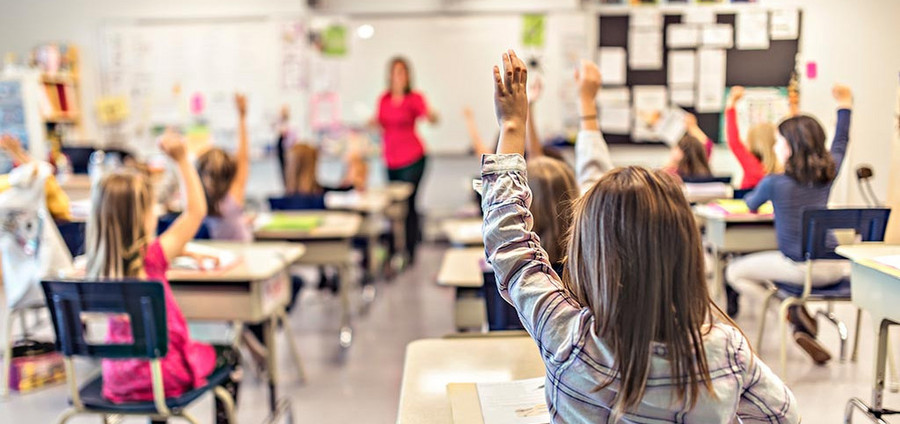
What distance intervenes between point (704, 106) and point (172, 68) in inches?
178

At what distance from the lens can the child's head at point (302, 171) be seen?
4203 mm

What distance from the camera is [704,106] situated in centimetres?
411

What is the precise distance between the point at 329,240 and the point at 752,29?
217 centimetres

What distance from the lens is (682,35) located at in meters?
4.80

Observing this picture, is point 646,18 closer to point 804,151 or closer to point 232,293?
point 804,151

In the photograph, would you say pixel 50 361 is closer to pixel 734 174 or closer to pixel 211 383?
pixel 211 383

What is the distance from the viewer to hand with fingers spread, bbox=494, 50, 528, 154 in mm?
1091

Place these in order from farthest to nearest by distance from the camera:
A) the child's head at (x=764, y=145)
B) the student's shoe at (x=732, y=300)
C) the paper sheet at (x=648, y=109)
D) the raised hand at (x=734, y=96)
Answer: the paper sheet at (x=648, y=109) < the student's shoe at (x=732, y=300) < the child's head at (x=764, y=145) < the raised hand at (x=734, y=96)

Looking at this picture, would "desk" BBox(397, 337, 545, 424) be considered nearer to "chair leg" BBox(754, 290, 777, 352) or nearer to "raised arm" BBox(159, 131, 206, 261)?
"raised arm" BBox(159, 131, 206, 261)

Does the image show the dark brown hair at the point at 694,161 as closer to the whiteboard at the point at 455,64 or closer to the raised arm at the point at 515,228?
the whiteboard at the point at 455,64

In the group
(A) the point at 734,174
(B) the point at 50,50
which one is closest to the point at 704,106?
(A) the point at 734,174

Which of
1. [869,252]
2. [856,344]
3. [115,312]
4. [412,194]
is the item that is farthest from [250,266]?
[412,194]

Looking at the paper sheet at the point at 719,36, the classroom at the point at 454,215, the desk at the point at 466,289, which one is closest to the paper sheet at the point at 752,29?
the classroom at the point at 454,215

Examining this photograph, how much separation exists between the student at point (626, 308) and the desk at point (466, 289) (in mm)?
1227
